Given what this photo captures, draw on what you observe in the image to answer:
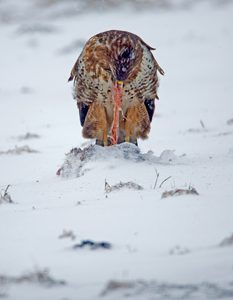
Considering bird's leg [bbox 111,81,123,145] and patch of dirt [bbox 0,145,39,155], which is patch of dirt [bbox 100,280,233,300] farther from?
patch of dirt [bbox 0,145,39,155]

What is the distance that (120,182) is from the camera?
22.1 ft

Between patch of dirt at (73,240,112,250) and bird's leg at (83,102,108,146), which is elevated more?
bird's leg at (83,102,108,146)

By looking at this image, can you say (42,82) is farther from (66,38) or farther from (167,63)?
(66,38)

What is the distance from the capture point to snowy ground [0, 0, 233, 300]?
14.4ft

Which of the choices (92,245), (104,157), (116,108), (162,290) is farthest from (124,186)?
(162,290)

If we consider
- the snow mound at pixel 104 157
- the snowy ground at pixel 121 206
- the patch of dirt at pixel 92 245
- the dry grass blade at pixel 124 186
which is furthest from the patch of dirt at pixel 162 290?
the snow mound at pixel 104 157

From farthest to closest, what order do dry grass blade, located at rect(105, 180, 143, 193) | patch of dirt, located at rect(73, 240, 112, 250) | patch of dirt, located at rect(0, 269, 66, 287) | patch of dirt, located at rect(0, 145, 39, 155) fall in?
patch of dirt, located at rect(0, 145, 39, 155) → dry grass blade, located at rect(105, 180, 143, 193) → patch of dirt, located at rect(73, 240, 112, 250) → patch of dirt, located at rect(0, 269, 66, 287)

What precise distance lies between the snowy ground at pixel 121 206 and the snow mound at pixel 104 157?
0.05ft

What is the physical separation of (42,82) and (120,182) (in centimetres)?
1187

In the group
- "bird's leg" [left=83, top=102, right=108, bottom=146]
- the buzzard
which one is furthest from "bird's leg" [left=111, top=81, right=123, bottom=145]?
"bird's leg" [left=83, top=102, right=108, bottom=146]

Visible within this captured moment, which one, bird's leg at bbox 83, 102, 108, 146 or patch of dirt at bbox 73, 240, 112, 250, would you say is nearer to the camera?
patch of dirt at bbox 73, 240, 112, 250

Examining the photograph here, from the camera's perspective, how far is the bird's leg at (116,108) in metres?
8.34

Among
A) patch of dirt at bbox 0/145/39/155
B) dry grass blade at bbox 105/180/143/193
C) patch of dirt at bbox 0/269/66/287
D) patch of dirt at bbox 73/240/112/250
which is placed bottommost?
patch of dirt at bbox 0/269/66/287

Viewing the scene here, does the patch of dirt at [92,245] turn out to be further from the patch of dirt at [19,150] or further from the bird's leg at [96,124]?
the patch of dirt at [19,150]
